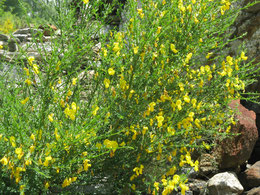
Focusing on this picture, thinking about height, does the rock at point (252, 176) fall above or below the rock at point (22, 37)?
below

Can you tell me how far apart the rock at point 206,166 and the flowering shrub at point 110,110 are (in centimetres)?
69

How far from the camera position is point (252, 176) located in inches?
119

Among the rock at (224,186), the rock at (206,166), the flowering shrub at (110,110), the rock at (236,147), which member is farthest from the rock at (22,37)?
the rock at (224,186)

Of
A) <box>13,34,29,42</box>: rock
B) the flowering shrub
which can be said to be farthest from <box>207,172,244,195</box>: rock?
<box>13,34,29,42</box>: rock

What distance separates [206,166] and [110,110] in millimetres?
1780

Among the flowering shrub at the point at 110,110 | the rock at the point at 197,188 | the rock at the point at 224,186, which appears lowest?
the rock at the point at 197,188

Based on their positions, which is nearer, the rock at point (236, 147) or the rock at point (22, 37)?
the rock at point (236, 147)

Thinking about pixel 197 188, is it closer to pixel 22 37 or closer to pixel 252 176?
pixel 252 176

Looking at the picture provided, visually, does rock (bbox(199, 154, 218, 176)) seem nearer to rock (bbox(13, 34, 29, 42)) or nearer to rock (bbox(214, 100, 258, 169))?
rock (bbox(214, 100, 258, 169))

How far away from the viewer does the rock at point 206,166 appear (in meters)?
3.03

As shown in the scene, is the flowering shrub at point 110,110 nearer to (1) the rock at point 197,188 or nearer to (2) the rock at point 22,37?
(1) the rock at point 197,188

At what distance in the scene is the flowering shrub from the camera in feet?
4.78

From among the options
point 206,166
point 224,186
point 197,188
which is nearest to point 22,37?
point 206,166

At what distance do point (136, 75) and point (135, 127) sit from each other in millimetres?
382
